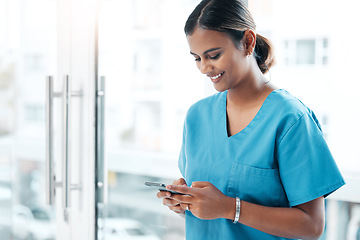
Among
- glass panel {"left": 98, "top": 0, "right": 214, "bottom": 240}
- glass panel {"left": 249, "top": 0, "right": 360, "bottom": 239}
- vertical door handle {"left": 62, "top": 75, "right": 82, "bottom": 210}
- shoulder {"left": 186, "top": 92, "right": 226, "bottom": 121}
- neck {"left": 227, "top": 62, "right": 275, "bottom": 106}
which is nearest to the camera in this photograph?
neck {"left": 227, "top": 62, "right": 275, "bottom": 106}

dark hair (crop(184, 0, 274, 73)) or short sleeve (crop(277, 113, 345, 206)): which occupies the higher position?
dark hair (crop(184, 0, 274, 73))

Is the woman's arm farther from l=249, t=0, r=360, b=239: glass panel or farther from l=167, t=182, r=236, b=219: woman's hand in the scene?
l=249, t=0, r=360, b=239: glass panel

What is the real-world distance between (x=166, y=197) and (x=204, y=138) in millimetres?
214

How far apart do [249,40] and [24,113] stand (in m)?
1.12

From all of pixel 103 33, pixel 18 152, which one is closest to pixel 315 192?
pixel 103 33

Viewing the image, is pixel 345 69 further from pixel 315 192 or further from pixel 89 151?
pixel 89 151

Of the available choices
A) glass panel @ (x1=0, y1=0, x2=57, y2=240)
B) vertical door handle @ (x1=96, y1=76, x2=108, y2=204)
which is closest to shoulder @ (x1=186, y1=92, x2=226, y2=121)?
vertical door handle @ (x1=96, y1=76, x2=108, y2=204)

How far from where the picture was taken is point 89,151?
140cm

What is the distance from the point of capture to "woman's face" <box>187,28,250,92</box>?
33.4 inches

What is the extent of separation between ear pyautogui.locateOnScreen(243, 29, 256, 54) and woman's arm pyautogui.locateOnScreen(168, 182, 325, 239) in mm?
339

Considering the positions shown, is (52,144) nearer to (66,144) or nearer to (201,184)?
(66,144)

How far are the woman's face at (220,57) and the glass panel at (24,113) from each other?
844 millimetres

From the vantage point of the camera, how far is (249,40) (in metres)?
0.87

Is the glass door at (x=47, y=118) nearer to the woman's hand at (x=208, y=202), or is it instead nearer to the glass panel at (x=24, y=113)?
the glass panel at (x=24, y=113)
